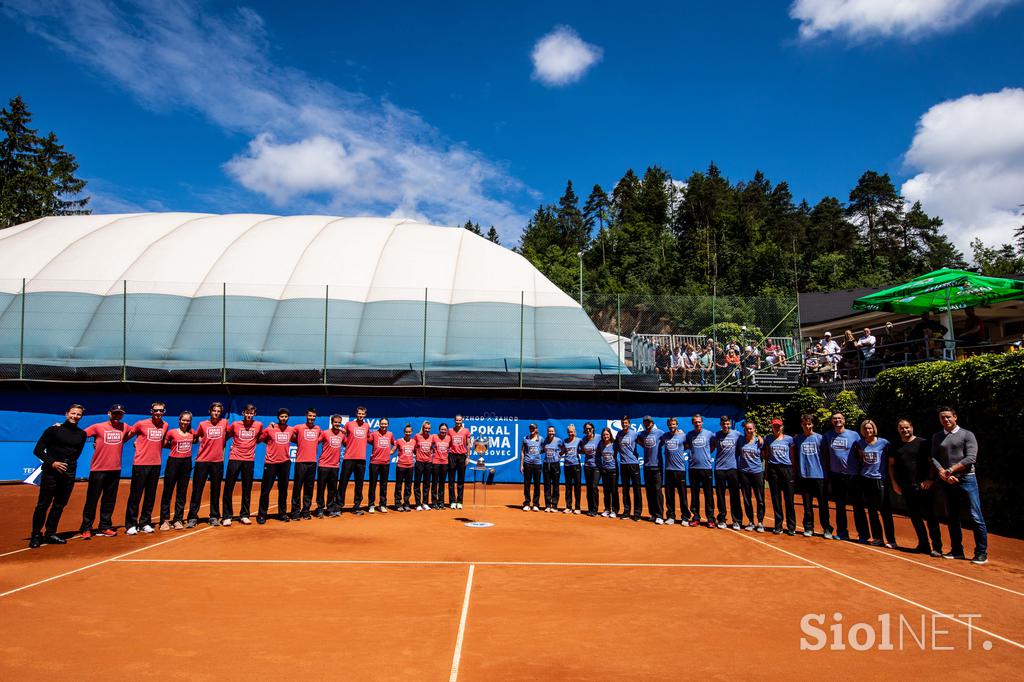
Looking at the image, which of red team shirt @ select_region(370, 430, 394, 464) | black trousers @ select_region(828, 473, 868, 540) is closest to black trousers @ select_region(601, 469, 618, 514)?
black trousers @ select_region(828, 473, 868, 540)

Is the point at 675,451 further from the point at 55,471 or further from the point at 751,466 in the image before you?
the point at 55,471

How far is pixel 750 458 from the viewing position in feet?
34.0

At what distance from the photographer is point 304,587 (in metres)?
6.24

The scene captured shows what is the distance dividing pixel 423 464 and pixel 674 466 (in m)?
5.19

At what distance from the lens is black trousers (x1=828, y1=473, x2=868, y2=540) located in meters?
9.45

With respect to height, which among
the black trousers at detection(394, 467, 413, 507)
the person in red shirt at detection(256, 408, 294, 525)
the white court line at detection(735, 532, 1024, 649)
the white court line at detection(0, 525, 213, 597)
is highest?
the person in red shirt at detection(256, 408, 294, 525)

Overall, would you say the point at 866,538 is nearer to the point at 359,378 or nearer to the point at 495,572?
the point at 495,572

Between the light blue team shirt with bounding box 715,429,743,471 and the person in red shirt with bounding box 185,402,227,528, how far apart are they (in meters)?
8.63

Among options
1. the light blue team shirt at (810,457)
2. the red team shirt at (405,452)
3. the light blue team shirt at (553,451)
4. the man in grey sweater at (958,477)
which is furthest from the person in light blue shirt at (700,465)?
the red team shirt at (405,452)

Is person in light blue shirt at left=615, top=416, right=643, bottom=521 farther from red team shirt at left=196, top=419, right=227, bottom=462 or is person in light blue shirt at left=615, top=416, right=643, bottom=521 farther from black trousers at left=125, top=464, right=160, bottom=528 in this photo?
black trousers at left=125, top=464, right=160, bottom=528

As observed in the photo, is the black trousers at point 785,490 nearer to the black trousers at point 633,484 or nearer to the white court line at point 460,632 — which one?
the black trousers at point 633,484

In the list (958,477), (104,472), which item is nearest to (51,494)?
(104,472)

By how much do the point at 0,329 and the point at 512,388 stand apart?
16.9m

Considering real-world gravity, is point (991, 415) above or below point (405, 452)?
above
